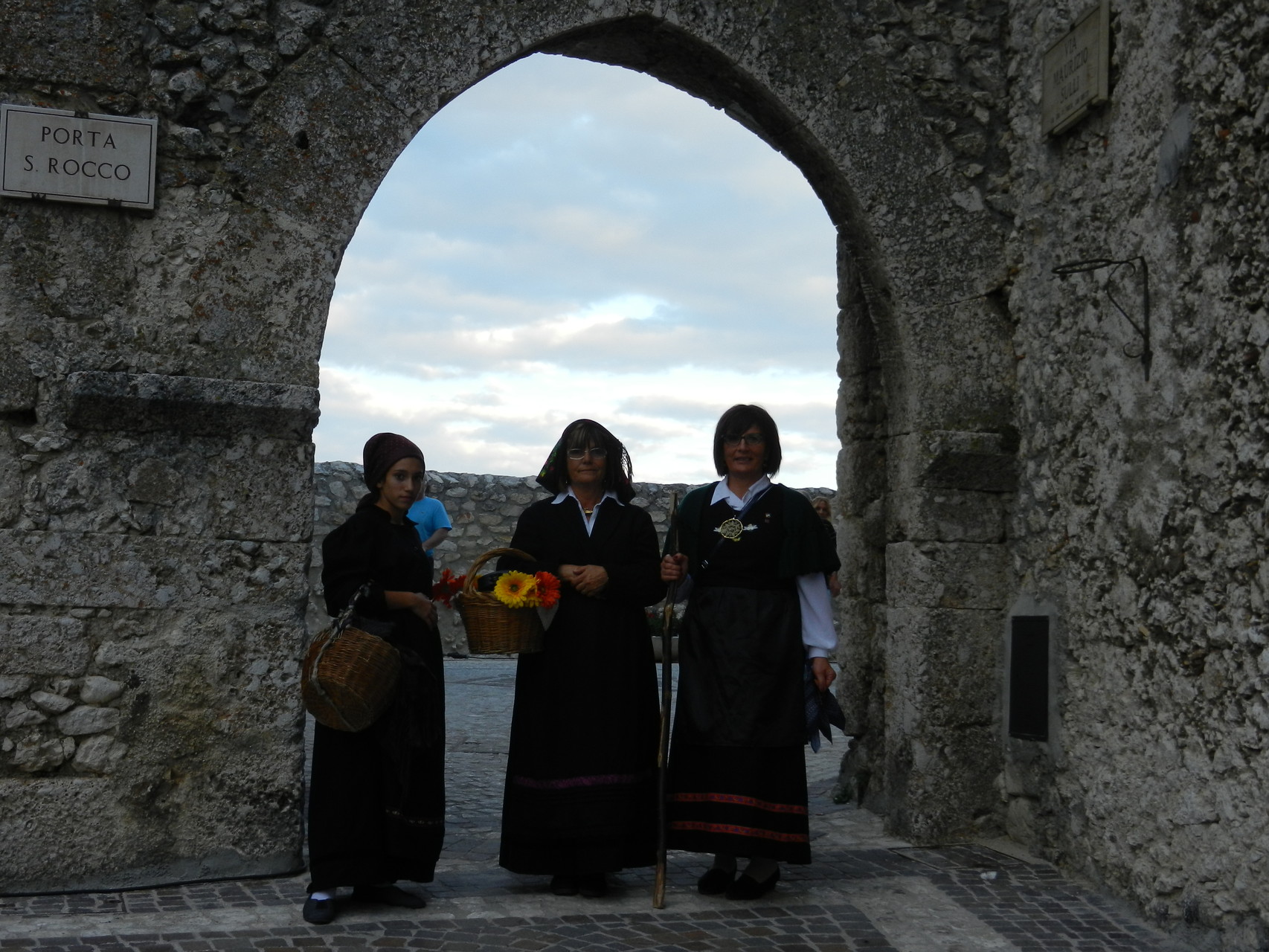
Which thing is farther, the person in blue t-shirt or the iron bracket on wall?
the person in blue t-shirt

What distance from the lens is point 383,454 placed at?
13.4 ft

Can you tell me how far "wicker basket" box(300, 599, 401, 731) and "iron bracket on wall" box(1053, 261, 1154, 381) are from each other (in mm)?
2525

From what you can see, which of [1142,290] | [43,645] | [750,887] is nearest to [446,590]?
[43,645]

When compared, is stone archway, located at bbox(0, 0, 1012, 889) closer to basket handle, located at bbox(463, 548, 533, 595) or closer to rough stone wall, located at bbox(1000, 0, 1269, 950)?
rough stone wall, located at bbox(1000, 0, 1269, 950)

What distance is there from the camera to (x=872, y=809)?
5.44 meters

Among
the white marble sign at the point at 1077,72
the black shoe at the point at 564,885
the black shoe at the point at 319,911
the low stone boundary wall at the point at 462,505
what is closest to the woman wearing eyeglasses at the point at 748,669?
the black shoe at the point at 564,885

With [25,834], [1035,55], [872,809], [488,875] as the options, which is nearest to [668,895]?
[488,875]

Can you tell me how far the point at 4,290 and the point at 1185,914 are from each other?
411cm

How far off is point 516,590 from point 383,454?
23.9 inches

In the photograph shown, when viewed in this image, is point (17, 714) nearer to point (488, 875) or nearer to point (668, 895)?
point (488, 875)

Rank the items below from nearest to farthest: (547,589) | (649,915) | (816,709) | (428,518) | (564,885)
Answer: (649,915) → (547,589) → (564,885) → (816,709) → (428,518)

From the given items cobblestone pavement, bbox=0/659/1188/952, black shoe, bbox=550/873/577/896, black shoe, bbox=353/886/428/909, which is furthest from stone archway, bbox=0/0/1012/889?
black shoe, bbox=550/873/577/896

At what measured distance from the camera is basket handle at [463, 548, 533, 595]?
401cm

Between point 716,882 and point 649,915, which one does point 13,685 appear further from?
point 716,882
